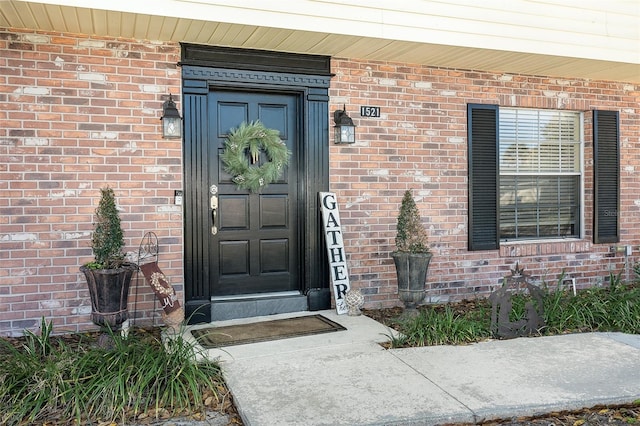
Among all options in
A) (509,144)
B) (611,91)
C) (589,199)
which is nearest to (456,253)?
(509,144)

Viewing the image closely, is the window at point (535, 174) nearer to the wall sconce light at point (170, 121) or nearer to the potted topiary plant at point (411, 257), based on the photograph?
the potted topiary plant at point (411, 257)

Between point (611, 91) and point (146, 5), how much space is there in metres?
5.66

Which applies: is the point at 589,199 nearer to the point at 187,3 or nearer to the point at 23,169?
the point at 187,3

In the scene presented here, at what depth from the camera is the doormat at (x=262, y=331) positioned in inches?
170

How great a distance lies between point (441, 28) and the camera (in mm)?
4934

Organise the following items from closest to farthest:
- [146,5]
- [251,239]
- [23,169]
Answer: [146,5], [23,169], [251,239]

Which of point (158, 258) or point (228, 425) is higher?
point (158, 258)

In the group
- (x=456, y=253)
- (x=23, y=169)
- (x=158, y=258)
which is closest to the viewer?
(x=23, y=169)

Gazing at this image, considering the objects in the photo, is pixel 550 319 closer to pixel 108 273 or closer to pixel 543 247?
pixel 543 247

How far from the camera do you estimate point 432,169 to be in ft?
19.2

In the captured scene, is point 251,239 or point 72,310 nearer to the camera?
point 72,310

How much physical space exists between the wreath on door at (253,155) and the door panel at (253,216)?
0.25ft

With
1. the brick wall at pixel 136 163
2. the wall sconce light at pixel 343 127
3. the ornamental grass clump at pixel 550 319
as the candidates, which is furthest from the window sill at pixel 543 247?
the wall sconce light at pixel 343 127

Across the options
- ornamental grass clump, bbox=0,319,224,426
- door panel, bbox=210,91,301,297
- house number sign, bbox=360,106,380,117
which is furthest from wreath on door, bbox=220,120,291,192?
ornamental grass clump, bbox=0,319,224,426
